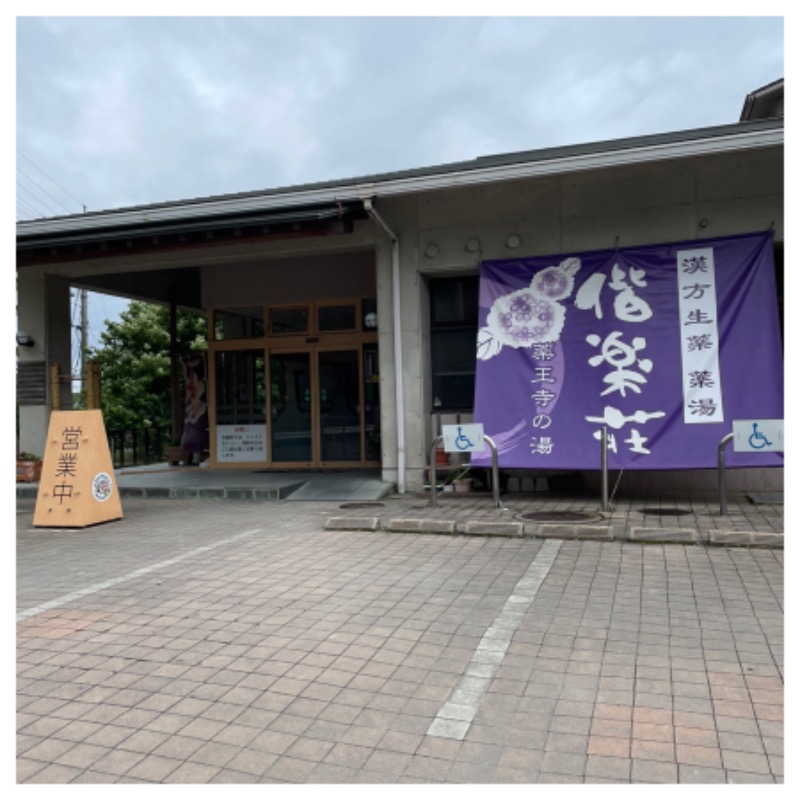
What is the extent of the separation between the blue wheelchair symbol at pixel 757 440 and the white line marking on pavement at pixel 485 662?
3.00 meters

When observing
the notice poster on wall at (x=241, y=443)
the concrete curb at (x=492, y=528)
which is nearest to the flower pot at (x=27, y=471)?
the notice poster on wall at (x=241, y=443)

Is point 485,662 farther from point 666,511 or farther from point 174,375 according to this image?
point 174,375

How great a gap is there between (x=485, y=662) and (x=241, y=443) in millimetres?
10242

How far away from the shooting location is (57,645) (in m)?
4.16

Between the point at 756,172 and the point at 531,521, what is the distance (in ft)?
17.6

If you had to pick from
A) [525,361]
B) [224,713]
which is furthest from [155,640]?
[525,361]

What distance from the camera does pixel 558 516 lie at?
292 inches

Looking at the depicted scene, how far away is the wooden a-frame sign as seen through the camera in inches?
319

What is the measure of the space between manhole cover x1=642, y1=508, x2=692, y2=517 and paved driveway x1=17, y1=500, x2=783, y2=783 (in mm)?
1351

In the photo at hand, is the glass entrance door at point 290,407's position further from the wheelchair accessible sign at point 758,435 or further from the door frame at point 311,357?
the wheelchair accessible sign at point 758,435

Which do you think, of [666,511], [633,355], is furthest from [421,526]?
[633,355]

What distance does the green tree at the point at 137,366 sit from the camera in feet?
64.2

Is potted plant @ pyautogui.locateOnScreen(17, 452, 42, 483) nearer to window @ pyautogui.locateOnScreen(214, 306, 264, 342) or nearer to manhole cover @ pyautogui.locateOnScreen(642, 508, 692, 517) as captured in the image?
window @ pyautogui.locateOnScreen(214, 306, 264, 342)

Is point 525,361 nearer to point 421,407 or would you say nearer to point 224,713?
point 421,407
